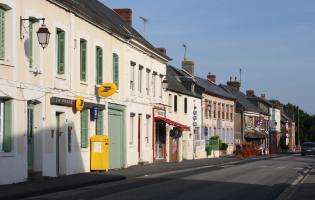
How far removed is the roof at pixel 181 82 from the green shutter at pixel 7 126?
98.7 feet

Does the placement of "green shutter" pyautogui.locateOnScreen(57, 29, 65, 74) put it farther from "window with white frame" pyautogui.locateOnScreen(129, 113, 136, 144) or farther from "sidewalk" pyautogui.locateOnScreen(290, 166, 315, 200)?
"window with white frame" pyautogui.locateOnScreen(129, 113, 136, 144)

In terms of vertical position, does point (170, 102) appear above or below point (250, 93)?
below

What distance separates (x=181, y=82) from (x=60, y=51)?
32.3 meters

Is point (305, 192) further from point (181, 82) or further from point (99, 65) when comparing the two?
point (181, 82)

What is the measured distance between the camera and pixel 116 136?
117 ft

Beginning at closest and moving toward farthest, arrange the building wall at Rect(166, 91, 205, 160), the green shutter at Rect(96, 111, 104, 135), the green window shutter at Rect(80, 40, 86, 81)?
the green window shutter at Rect(80, 40, 86, 81) < the green shutter at Rect(96, 111, 104, 135) < the building wall at Rect(166, 91, 205, 160)

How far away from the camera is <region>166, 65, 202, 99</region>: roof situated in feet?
175

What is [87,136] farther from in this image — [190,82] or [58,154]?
[190,82]

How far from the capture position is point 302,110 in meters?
168

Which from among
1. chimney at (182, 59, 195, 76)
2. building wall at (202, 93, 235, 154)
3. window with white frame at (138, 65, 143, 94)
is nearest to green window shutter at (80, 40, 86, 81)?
window with white frame at (138, 65, 143, 94)

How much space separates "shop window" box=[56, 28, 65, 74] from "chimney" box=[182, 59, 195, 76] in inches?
1495

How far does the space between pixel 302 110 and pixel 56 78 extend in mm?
148018

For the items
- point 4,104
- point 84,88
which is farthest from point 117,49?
point 4,104

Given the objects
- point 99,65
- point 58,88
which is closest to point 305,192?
point 58,88
